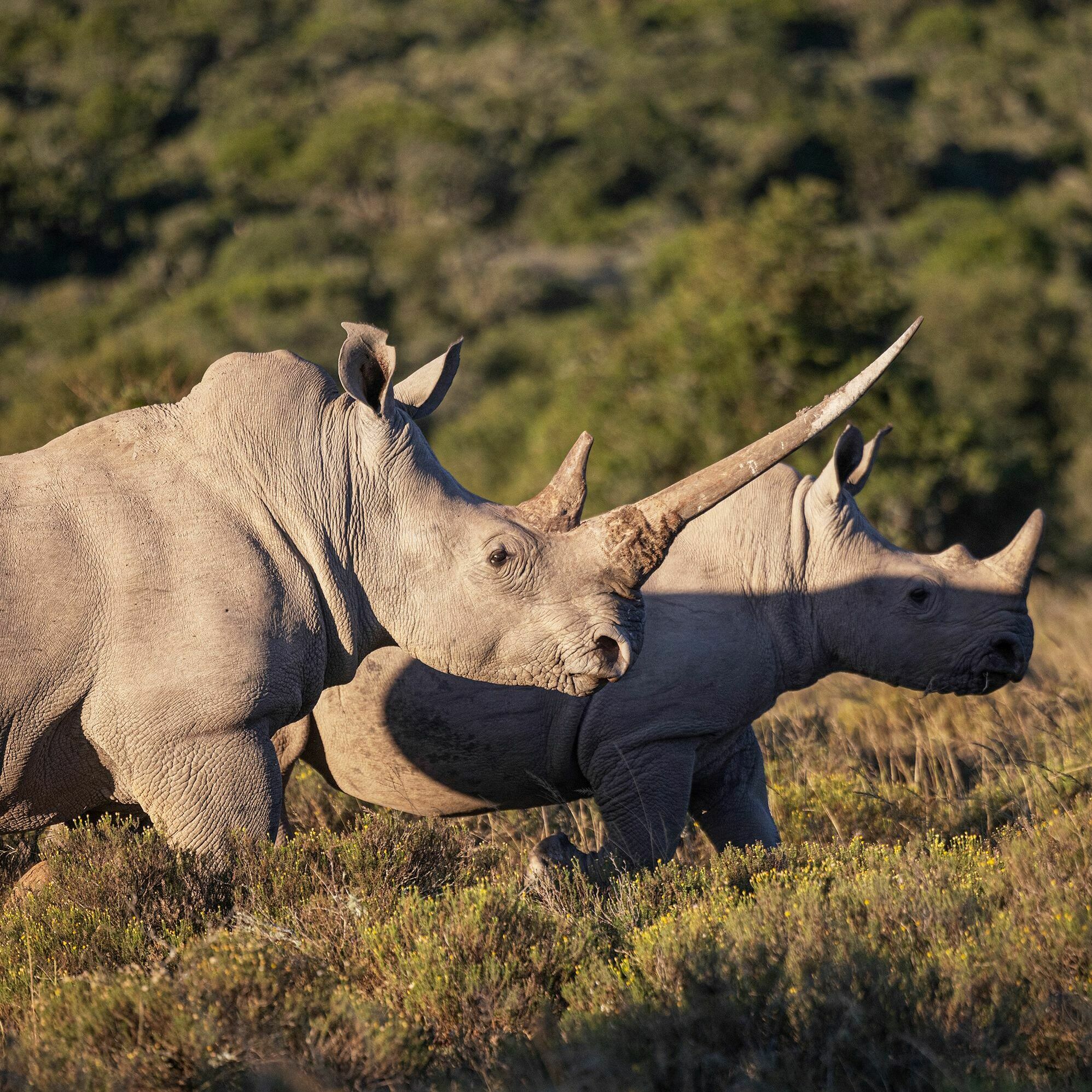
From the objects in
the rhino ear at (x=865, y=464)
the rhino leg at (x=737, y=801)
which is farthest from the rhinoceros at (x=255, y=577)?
the rhino ear at (x=865, y=464)

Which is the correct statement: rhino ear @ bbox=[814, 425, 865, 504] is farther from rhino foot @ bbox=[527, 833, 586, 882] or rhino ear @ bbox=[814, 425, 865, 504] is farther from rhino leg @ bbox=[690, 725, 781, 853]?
rhino foot @ bbox=[527, 833, 586, 882]

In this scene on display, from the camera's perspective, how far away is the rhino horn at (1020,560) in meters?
7.04

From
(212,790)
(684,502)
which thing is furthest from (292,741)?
(684,502)

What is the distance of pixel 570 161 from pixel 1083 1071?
6483 cm

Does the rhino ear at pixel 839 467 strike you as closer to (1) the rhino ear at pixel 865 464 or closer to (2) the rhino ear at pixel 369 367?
(1) the rhino ear at pixel 865 464

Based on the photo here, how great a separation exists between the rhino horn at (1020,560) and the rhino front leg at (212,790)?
3.50m

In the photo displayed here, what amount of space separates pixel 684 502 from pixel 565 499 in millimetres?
475

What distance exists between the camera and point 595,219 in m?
62.9

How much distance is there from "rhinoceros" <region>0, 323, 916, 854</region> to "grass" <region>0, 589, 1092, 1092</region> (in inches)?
13.4

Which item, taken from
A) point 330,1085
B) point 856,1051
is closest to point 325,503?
point 330,1085

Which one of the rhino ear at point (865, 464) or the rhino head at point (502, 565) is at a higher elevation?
the rhino head at point (502, 565)

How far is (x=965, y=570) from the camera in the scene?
23.1ft

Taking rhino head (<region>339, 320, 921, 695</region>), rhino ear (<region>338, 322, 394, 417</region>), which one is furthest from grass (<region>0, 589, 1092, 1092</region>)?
rhino ear (<region>338, 322, 394, 417</region>)

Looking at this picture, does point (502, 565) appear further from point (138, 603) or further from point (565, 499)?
point (138, 603)
